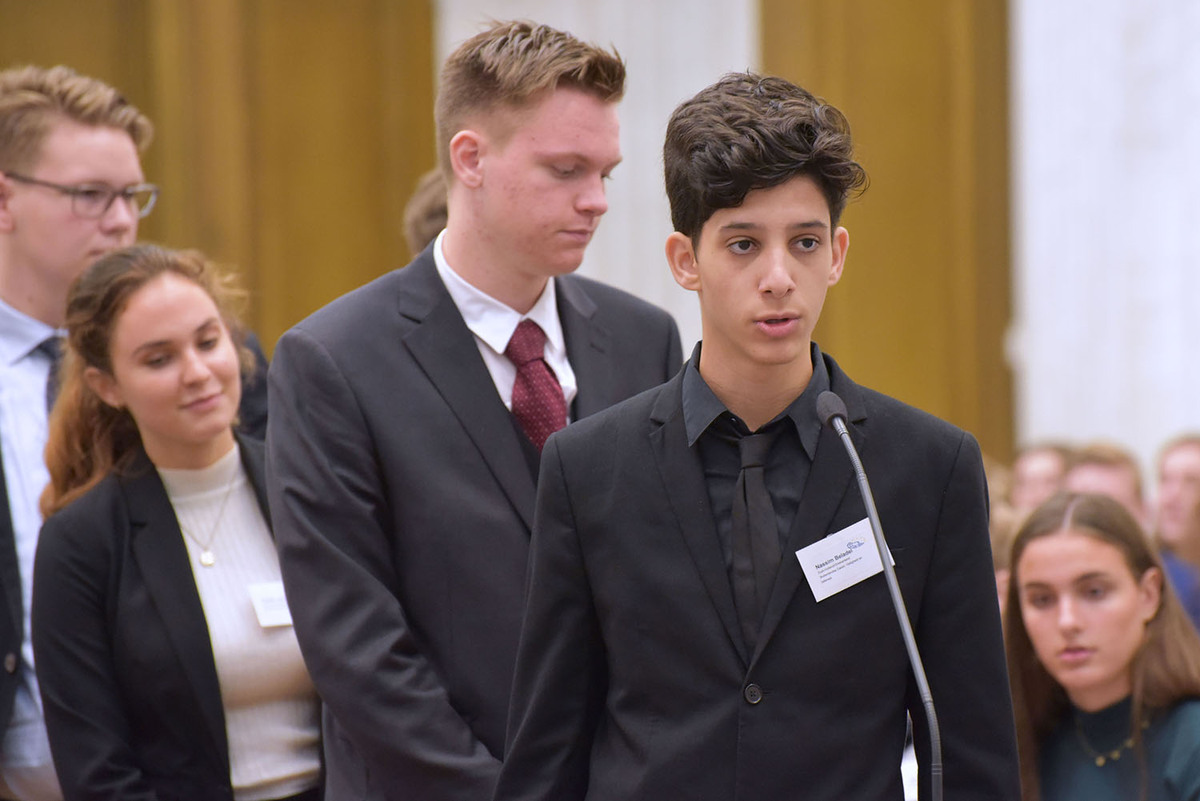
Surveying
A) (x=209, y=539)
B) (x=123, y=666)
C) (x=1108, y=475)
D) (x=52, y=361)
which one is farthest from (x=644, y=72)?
(x=123, y=666)

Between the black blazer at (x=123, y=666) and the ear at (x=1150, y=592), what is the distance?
1.57 metres

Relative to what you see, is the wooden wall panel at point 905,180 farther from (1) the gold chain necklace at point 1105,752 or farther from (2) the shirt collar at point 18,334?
(2) the shirt collar at point 18,334

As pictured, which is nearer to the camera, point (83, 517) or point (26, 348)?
point (83, 517)

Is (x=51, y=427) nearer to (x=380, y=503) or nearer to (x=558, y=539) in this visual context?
(x=380, y=503)

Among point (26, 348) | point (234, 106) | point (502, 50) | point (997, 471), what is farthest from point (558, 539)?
point (234, 106)

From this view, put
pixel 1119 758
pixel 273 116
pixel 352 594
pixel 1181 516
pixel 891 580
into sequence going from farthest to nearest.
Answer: pixel 273 116 → pixel 1181 516 → pixel 1119 758 → pixel 352 594 → pixel 891 580

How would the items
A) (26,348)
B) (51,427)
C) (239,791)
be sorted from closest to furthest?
(239,791) → (51,427) → (26,348)

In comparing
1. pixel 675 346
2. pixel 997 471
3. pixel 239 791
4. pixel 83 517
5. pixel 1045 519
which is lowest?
pixel 997 471

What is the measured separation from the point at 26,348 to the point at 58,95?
1.71ft

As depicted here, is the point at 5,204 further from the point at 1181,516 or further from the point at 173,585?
the point at 1181,516

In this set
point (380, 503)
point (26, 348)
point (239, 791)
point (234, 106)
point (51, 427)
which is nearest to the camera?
point (380, 503)

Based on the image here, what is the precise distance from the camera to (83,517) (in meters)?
2.39

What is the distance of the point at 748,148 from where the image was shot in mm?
1459

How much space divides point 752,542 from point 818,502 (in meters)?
0.08
